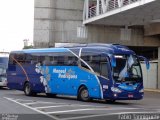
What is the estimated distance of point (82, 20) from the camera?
4856cm

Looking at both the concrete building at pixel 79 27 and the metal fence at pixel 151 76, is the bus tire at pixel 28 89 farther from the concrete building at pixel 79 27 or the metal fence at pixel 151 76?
the metal fence at pixel 151 76

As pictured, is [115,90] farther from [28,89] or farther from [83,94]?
[28,89]

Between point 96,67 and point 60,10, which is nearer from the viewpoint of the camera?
point 96,67

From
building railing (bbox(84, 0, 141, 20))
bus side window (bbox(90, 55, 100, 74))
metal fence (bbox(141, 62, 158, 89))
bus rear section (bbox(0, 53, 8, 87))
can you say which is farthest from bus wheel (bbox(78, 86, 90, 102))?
metal fence (bbox(141, 62, 158, 89))

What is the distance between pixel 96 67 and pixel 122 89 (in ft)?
6.01

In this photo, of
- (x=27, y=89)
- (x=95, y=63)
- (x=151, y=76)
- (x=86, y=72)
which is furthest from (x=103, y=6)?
(x=95, y=63)

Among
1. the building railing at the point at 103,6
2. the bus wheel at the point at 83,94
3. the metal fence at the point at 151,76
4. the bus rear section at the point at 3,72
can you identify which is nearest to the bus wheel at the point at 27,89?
the bus wheel at the point at 83,94

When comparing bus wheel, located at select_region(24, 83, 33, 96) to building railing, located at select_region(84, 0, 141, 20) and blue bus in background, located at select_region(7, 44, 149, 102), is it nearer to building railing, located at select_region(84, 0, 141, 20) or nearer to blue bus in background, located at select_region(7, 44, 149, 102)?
blue bus in background, located at select_region(7, 44, 149, 102)

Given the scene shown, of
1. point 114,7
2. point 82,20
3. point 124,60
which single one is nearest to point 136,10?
point 114,7

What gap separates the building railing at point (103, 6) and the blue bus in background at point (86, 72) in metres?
9.84

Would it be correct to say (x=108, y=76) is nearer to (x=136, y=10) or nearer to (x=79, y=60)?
(x=79, y=60)

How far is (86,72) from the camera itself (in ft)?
87.3

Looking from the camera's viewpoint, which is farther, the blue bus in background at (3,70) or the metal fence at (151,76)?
the metal fence at (151,76)

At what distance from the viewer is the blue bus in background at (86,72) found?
25.2m
